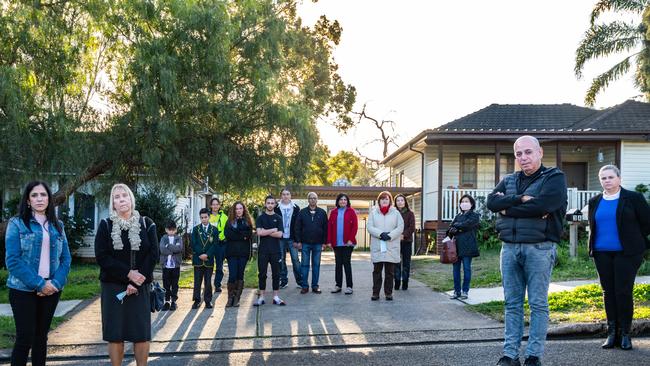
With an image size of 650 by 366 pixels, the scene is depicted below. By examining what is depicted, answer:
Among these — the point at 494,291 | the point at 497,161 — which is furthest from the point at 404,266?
the point at 497,161

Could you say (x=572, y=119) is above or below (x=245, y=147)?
above

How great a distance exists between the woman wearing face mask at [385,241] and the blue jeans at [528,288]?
5384mm

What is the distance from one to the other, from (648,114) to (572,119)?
2.59 m

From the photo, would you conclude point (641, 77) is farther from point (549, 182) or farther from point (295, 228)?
point (549, 182)

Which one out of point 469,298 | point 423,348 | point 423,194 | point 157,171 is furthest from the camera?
point 423,194

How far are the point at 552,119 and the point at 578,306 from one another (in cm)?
1774

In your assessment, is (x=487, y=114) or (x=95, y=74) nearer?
(x=95, y=74)

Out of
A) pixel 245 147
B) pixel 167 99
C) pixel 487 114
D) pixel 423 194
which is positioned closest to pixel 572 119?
pixel 487 114

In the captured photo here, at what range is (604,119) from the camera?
24828 millimetres

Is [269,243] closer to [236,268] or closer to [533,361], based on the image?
[236,268]

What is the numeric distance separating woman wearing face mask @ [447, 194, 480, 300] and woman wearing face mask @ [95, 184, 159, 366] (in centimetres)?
649

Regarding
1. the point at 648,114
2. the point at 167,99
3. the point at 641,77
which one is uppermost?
the point at 641,77

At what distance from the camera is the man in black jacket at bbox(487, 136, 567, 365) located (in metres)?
6.01

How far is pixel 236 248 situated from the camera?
11227mm
